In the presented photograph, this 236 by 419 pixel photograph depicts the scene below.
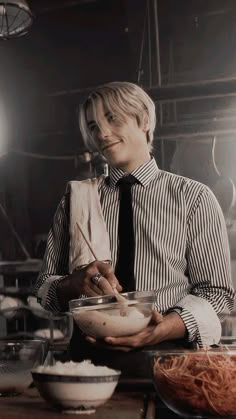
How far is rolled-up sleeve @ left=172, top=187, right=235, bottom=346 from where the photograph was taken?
1.87 metres

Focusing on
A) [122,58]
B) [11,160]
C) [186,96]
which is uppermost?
[122,58]

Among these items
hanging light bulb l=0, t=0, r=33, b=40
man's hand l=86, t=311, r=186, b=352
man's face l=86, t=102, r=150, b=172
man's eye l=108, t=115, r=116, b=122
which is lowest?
man's hand l=86, t=311, r=186, b=352

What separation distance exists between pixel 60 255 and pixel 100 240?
0.16 metres

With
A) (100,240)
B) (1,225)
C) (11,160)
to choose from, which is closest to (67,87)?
(11,160)

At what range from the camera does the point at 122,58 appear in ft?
9.39

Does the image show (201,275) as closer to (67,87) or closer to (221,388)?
(221,388)

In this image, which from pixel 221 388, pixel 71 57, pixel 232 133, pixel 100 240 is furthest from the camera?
pixel 71 57

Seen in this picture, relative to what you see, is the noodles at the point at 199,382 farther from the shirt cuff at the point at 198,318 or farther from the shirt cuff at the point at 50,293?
the shirt cuff at the point at 50,293

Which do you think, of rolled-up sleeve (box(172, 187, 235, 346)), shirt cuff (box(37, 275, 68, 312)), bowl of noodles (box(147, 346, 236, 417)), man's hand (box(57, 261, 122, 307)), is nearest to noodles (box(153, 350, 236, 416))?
bowl of noodles (box(147, 346, 236, 417))

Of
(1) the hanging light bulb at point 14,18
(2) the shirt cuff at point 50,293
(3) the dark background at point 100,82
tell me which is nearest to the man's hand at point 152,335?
(2) the shirt cuff at point 50,293

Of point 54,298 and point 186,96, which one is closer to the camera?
point 54,298

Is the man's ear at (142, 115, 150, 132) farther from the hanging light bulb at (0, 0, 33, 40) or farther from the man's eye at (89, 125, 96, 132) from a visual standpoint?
the hanging light bulb at (0, 0, 33, 40)

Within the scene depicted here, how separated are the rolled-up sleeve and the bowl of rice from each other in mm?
625

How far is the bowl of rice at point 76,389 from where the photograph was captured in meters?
1.23
